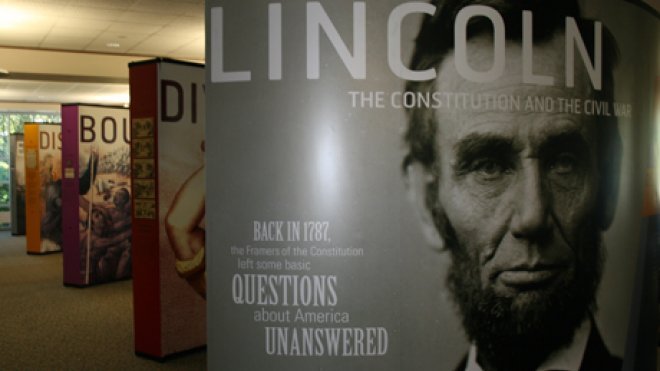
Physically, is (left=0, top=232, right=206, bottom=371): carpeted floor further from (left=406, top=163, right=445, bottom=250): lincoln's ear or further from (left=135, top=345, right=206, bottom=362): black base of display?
(left=406, top=163, right=445, bottom=250): lincoln's ear

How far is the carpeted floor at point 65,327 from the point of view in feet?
16.3

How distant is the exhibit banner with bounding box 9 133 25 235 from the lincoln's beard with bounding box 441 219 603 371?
13.1 meters

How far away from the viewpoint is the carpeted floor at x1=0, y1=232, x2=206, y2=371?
16.3 feet

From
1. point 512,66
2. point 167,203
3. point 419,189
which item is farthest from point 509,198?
point 167,203

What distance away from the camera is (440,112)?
6.65ft

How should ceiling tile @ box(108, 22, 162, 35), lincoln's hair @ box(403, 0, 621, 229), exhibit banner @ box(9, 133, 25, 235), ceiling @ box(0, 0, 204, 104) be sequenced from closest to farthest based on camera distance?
lincoln's hair @ box(403, 0, 621, 229) → ceiling @ box(0, 0, 204, 104) → ceiling tile @ box(108, 22, 162, 35) → exhibit banner @ box(9, 133, 25, 235)

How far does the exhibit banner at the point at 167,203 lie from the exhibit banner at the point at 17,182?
952 cm

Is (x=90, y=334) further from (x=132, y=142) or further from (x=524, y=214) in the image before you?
(x=524, y=214)

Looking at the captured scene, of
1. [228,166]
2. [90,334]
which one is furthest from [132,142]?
[228,166]

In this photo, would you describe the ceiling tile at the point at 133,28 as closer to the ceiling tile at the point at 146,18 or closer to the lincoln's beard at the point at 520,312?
the ceiling tile at the point at 146,18

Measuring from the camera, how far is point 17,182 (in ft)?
43.5

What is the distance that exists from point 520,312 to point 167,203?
11.2 feet

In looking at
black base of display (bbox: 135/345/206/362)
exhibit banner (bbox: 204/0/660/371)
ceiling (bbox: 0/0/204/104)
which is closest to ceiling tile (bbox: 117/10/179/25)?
ceiling (bbox: 0/0/204/104)

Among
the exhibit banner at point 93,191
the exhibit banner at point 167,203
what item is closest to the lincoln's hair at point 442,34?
the exhibit banner at point 167,203
